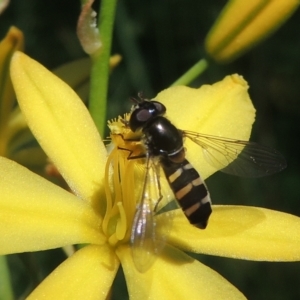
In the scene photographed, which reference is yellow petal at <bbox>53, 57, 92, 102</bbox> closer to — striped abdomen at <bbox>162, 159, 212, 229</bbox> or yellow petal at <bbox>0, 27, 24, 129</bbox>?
yellow petal at <bbox>0, 27, 24, 129</bbox>

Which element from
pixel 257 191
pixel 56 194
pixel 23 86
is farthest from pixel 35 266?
pixel 257 191

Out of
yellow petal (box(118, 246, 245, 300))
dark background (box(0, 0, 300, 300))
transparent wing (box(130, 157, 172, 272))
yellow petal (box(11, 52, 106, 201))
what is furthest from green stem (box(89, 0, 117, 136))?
dark background (box(0, 0, 300, 300))

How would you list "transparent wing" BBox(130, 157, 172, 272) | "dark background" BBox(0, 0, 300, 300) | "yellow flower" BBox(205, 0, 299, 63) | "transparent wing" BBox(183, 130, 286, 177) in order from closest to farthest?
1. "transparent wing" BBox(130, 157, 172, 272)
2. "transparent wing" BBox(183, 130, 286, 177)
3. "yellow flower" BBox(205, 0, 299, 63)
4. "dark background" BBox(0, 0, 300, 300)

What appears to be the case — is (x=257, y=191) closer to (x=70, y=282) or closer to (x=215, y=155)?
(x=215, y=155)

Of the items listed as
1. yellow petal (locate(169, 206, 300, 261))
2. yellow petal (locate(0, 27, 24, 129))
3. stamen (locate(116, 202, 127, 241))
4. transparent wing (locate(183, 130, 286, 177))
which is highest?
yellow petal (locate(0, 27, 24, 129))

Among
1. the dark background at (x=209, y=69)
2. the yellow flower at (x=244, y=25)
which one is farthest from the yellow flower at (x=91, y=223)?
the dark background at (x=209, y=69)

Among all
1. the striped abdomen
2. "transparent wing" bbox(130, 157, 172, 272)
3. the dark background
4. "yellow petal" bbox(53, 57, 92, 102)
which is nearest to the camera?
"transparent wing" bbox(130, 157, 172, 272)

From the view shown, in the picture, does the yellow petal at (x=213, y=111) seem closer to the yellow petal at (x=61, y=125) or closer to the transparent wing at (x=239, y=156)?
the transparent wing at (x=239, y=156)
